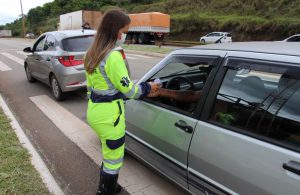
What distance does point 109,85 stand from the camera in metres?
2.70

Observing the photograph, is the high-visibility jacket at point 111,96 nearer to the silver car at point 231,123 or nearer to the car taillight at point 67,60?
the silver car at point 231,123

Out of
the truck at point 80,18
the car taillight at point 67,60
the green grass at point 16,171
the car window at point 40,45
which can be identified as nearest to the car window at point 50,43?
the car window at point 40,45

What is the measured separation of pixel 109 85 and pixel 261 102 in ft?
4.07

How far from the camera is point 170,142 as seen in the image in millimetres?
2930

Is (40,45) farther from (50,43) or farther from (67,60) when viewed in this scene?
(67,60)

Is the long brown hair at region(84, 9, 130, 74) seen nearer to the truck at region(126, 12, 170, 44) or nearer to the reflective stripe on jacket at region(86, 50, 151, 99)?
the reflective stripe on jacket at region(86, 50, 151, 99)

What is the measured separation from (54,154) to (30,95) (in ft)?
14.1

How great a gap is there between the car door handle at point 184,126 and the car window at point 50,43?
18.2 ft

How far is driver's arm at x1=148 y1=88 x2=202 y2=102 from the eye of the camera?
116 inches

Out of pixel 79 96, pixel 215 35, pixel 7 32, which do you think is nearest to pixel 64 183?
pixel 79 96

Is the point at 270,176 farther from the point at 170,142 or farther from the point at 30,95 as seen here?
the point at 30,95

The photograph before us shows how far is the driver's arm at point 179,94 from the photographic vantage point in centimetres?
295

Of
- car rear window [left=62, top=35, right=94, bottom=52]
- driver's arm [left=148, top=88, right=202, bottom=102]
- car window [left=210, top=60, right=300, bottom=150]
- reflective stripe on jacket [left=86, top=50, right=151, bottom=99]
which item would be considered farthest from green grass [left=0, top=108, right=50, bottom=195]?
car rear window [left=62, top=35, right=94, bottom=52]

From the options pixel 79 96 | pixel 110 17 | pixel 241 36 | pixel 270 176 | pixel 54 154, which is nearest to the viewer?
pixel 270 176
